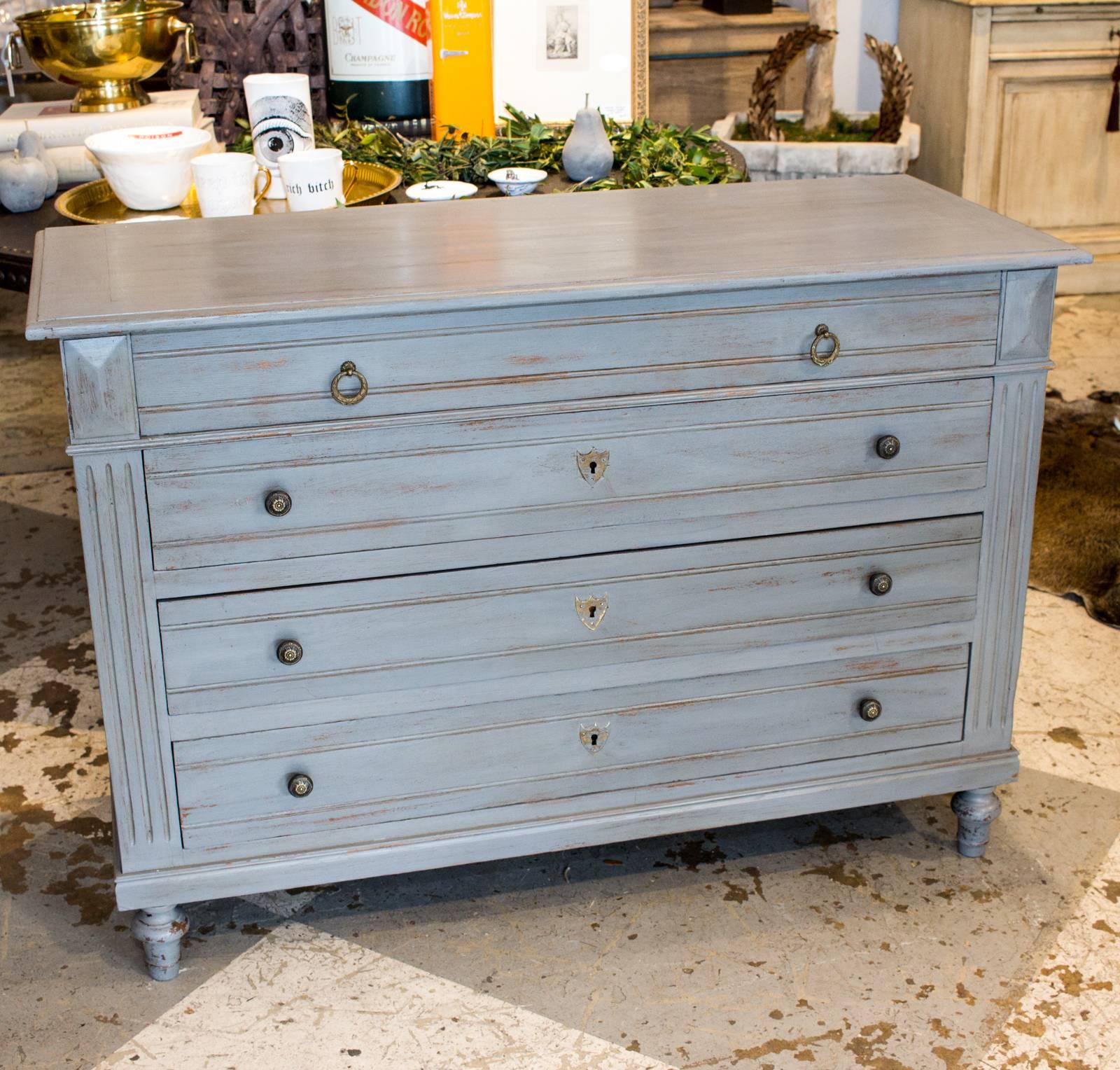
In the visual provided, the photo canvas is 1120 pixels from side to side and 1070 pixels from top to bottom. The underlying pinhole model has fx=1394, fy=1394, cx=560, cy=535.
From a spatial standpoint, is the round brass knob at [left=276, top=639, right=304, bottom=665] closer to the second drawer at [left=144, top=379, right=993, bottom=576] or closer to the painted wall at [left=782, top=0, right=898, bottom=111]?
the second drawer at [left=144, top=379, right=993, bottom=576]

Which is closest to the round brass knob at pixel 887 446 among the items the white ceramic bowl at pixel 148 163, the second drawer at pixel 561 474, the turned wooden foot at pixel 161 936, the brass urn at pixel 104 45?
the second drawer at pixel 561 474

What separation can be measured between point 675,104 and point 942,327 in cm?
292

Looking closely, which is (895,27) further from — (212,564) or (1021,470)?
(212,564)

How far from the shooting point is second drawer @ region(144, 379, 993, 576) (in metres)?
1.51

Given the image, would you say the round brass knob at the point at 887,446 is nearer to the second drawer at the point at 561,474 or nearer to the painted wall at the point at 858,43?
the second drawer at the point at 561,474

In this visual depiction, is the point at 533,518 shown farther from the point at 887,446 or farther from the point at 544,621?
the point at 887,446

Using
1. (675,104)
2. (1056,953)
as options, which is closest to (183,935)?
(1056,953)

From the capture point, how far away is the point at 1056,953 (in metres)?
1.72

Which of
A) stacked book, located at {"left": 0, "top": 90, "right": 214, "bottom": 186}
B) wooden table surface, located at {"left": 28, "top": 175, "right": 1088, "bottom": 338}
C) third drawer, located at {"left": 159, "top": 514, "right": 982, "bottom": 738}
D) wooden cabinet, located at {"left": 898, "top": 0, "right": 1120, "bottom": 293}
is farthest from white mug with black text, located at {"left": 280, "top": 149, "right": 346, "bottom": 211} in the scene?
wooden cabinet, located at {"left": 898, "top": 0, "right": 1120, "bottom": 293}

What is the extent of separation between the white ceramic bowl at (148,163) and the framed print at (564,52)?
2.38 ft

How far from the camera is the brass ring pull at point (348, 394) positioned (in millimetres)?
1477

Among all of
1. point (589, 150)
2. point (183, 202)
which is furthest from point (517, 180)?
point (183, 202)

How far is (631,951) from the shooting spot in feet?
5.73

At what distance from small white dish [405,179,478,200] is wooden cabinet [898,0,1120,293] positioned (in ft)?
7.45
